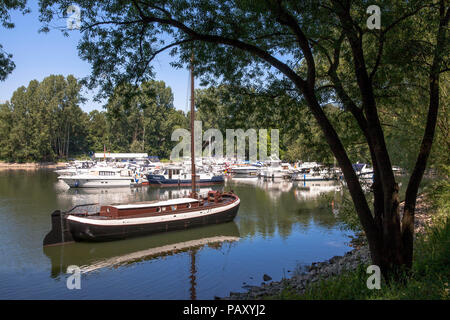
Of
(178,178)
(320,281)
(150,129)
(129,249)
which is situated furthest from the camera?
(150,129)

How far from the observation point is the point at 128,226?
17.2 m

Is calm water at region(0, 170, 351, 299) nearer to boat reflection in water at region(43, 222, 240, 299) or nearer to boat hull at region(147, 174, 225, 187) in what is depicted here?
boat reflection in water at region(43, 222, 240, 299)

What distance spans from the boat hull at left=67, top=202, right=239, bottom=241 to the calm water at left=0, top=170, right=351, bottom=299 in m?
0.34

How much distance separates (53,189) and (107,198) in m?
8.05

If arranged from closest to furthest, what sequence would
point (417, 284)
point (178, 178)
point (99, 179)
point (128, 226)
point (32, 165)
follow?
point (417, 284)
point (128, 226)
point (99, 179)
point (178, 178)
point (32, 165)

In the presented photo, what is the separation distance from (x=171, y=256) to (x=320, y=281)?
317 inches

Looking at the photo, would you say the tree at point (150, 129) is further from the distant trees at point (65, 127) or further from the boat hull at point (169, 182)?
the boat hull at point (169, 182)

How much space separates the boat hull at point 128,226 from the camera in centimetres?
1631

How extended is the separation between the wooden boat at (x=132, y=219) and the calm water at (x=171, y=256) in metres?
0.43

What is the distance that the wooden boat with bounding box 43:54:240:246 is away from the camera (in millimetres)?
16297

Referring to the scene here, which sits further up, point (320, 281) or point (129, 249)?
point (320, 281)

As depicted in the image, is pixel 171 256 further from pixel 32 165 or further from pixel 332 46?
pixel 32 165

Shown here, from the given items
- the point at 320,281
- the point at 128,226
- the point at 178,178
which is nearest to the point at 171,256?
the point at 128,226

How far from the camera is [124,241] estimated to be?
56.0ft
